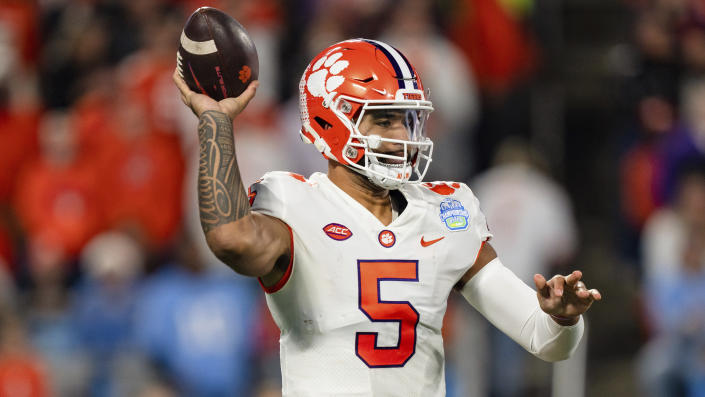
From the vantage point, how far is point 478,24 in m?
8.96

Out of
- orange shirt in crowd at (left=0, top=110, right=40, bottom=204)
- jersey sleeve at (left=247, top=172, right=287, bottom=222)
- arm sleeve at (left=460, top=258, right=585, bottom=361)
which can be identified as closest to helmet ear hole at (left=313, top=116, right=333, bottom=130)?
jersey sleeve at (left=247, top=172, right=287, bottom=222)

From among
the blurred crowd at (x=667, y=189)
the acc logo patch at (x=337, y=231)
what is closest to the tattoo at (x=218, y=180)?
the acc logo patch at (x=337, y=231)

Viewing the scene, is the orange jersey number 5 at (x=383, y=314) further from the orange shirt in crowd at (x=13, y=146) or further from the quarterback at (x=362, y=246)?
the orange shirt in crowd at (x=13, y=146)

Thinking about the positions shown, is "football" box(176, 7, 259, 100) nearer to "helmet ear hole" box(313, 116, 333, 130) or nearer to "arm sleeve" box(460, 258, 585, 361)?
"helmet ear hole" box(313, 116, 333, 130)

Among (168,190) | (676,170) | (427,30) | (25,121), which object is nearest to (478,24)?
(427,30)

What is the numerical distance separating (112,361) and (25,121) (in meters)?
2.30

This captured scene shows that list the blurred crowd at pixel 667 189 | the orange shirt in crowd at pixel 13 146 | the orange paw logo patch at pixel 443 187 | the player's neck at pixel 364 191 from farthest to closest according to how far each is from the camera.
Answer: the orange shirt in crowd at pixel 13 146
the blurred crowd at pixel 667 189
the orange paw logo patch at pixel 443 187
the player's neck at pixel 364 191

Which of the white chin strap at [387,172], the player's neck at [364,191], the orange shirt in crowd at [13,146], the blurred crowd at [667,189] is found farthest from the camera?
the orange shirt in crowd at [13,146]

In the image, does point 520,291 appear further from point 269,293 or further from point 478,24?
point 478,24

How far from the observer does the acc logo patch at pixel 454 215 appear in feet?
11.5

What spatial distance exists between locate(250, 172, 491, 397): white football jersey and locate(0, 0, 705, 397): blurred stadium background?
3567 millimetres

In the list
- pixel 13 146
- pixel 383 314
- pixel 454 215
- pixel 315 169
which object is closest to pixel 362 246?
pixel 383 314

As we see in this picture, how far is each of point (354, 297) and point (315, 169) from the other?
4.71 meters

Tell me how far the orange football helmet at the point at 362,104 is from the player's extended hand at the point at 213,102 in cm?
27
